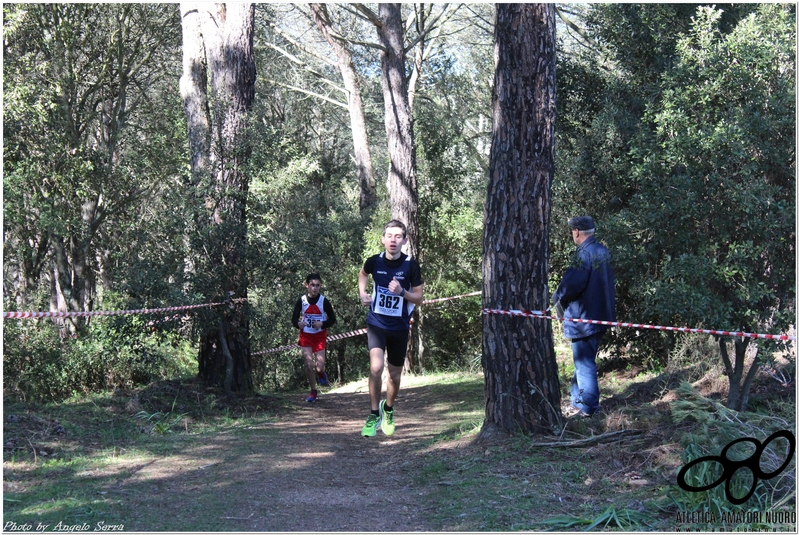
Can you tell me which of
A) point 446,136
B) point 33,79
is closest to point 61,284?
point 33,79

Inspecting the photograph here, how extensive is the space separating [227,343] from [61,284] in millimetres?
7001

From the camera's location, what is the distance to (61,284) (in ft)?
52.1

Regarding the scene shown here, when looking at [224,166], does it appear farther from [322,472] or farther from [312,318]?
[322,472]

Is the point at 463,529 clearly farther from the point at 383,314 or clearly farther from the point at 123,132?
the point at 123,132

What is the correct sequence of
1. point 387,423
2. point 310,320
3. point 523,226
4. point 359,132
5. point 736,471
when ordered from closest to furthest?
point 736,471
point 523,226
point 387,423
point 310,320
point 359,132

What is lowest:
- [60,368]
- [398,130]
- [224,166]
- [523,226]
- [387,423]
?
[387,423]

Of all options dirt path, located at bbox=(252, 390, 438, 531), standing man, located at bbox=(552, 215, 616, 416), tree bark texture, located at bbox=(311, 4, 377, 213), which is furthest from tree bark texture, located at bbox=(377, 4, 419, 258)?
standing man, located at bbox=(552, 215, 616, 416)

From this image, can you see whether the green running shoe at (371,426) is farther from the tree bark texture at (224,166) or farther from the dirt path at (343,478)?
the tree bark texture at (224,166)

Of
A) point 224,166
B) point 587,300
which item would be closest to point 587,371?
point 587,300

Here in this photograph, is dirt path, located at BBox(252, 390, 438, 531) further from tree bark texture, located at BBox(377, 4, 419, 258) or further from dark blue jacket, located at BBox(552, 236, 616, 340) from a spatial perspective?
tree bark texture, located at BBox(377, 4, 419, 258)

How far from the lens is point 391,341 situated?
7.29 meters

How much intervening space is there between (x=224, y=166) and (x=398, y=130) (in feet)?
17.3

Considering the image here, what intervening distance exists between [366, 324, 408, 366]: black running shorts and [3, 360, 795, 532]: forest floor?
88 centimetres

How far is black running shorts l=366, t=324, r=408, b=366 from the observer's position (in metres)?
7.21
